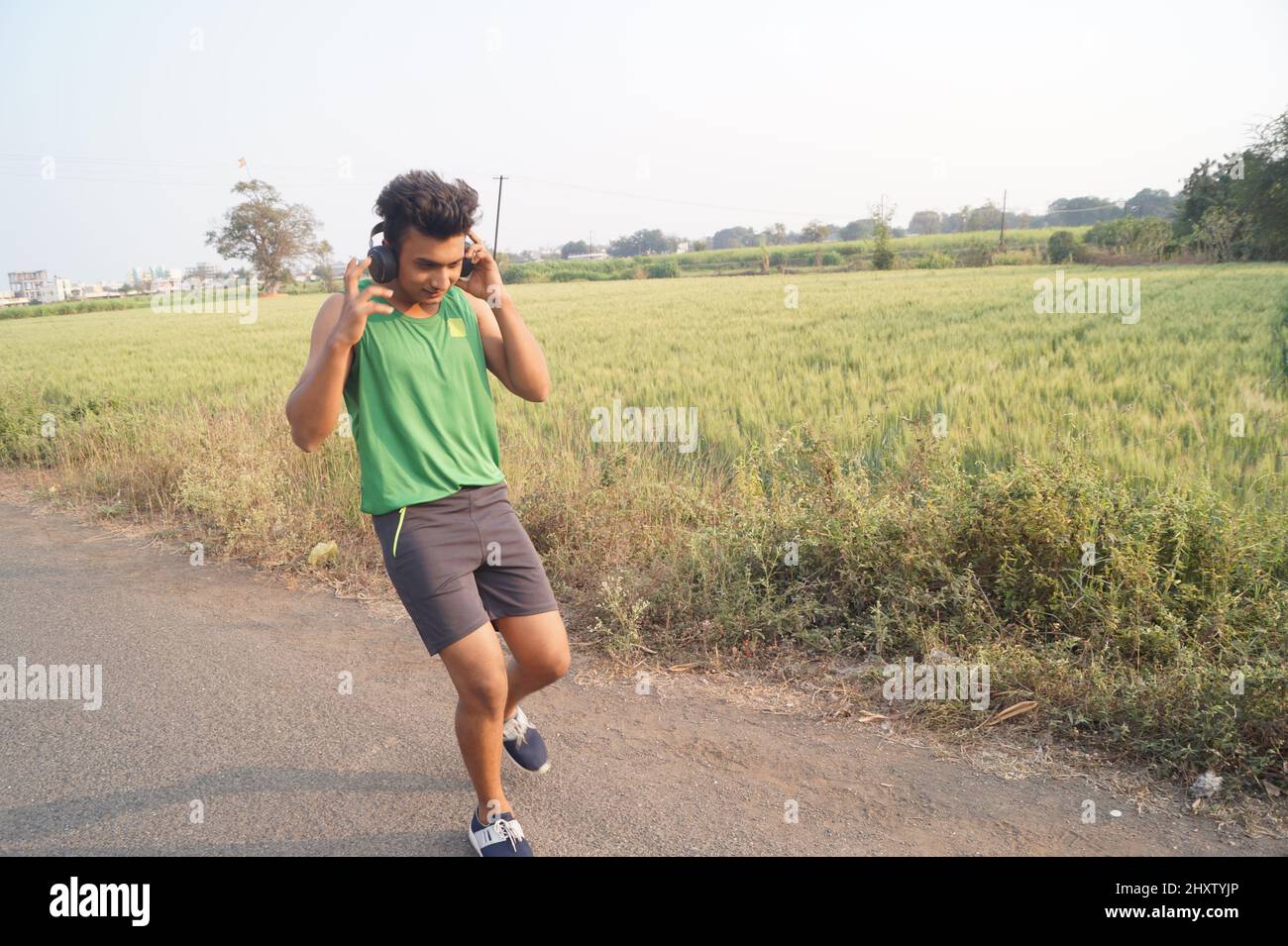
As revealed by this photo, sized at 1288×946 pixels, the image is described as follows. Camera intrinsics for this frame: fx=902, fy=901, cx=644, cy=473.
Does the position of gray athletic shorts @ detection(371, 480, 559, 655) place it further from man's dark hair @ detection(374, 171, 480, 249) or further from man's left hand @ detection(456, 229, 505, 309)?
man's dark hair @ detection(374, 171, 480, 249)

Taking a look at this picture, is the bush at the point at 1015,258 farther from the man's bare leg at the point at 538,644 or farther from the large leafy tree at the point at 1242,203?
the man's bare leg at the point at 538,644

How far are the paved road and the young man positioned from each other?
0.49 meters

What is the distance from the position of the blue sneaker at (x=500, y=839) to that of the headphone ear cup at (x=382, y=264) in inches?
66.9

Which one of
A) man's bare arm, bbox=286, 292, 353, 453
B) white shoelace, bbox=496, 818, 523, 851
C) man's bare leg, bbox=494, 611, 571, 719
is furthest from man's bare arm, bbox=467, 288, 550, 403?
white shoelace, bbox=496, 818, 523, 851

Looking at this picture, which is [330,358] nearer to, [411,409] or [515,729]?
[411,409]

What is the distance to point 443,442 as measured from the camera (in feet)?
9.29

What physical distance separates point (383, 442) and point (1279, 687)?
3234 mm

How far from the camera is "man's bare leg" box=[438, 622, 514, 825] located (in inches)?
107

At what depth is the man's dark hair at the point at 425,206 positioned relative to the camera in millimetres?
2592

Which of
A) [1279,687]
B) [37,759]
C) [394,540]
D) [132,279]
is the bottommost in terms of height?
[37,759]

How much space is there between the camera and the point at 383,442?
277 cm

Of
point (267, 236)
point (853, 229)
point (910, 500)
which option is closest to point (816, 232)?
point (853, 229)
